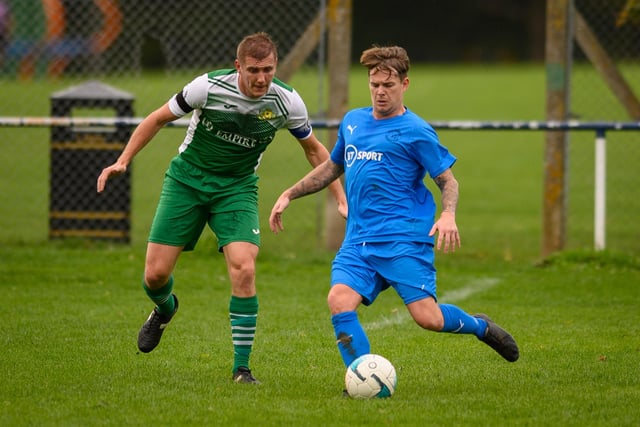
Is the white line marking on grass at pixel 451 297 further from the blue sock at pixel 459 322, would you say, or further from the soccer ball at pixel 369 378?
the soccer ball at pixel 369 378

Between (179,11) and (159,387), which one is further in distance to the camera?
(179,11)

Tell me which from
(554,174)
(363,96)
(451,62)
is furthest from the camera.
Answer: (451,62)

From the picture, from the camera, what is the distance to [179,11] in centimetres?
1193

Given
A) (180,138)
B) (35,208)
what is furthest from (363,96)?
(35,208)

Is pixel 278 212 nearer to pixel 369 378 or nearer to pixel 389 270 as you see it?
pixel 389 270

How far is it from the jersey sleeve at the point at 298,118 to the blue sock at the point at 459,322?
137 centimetres

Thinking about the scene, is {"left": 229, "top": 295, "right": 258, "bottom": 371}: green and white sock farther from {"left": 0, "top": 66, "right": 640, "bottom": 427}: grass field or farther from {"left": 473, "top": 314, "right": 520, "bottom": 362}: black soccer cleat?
{"left": 473, "top": 314, "right": 520, "bottom": 362}: black soccer cleat

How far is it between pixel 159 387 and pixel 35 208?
846 centimetres

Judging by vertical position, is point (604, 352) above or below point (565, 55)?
below

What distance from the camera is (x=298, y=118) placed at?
627 cm

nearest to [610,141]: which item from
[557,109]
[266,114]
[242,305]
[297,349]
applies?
[557,109]

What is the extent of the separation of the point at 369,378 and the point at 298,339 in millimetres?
1781

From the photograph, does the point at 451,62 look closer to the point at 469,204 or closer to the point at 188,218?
the point at 469,204

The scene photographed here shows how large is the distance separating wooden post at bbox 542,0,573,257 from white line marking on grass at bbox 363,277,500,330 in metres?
1.24
